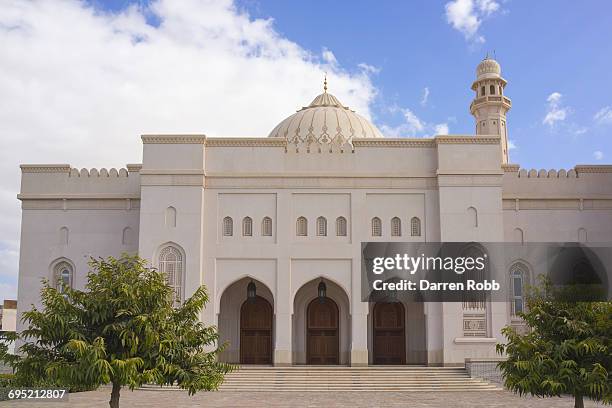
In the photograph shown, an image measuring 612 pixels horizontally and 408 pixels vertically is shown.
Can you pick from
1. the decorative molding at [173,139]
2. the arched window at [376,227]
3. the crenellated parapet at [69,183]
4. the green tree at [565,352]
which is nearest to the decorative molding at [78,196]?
the crenellated parapet at [69,183]

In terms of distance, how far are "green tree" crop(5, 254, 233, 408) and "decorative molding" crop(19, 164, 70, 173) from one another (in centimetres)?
1416

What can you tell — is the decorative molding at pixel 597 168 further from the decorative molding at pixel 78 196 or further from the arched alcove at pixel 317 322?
the decorative molding at pixel 78 196

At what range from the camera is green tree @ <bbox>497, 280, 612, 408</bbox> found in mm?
11352

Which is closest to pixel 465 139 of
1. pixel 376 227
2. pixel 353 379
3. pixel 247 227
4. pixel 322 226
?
pixel 376 227

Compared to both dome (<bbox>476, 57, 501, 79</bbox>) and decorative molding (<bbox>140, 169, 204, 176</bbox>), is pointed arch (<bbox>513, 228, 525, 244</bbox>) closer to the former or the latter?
decorative molding (<bbox>140, 169, 204, 176</bbox>)

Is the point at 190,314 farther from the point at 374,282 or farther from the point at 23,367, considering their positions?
the point at 374,282

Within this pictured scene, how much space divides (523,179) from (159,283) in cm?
1692

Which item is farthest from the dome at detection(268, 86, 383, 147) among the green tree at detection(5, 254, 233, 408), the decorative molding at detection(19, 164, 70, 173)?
the green tree at detection(5, 254, 233, 408)

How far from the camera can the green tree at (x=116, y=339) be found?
11.4 m

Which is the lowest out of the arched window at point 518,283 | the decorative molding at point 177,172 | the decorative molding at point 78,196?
the arched window at point 518,283

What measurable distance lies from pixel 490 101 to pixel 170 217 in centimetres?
1738

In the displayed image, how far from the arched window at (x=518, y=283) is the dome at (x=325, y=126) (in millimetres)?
7747

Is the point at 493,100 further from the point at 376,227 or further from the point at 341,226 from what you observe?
the point at 341,226

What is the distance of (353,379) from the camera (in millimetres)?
21953
